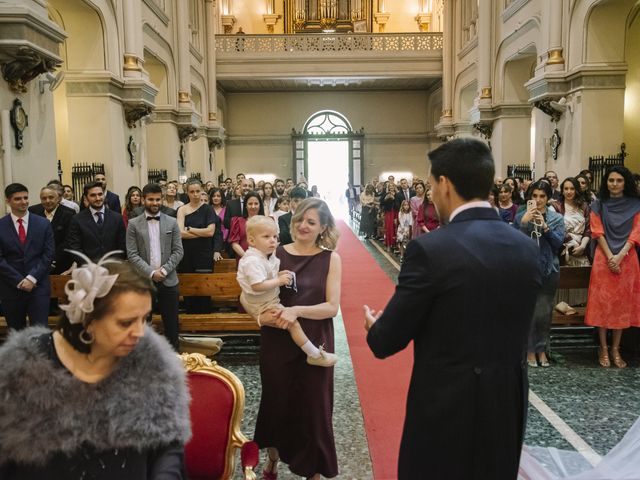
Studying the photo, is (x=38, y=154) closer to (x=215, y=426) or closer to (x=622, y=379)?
(x=215, y=426)

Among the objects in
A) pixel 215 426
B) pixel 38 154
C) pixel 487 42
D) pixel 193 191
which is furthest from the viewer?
pixel 487 42

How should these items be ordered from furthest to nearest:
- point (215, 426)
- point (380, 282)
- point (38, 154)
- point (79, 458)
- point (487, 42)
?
point (487, 42) < point (380, 282) < point (38, 154) < point (215, 426) < point (79, 458)

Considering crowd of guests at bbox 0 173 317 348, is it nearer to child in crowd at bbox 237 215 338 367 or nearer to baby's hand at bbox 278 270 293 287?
child in crowd at bbox 237 215 338 367

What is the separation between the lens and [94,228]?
5.24 m

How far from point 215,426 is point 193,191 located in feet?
14.0

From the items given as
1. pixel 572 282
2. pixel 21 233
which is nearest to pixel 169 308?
pixel 21 233

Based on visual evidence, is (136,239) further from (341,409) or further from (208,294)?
(341,409)

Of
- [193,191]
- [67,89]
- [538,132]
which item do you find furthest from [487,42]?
[193,191]

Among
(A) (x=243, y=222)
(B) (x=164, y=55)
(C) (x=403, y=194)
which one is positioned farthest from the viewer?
(B) (x=164, y=55)

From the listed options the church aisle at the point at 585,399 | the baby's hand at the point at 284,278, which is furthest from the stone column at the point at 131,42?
the baby's hand at the point at 284,278

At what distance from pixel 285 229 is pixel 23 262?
2.41m

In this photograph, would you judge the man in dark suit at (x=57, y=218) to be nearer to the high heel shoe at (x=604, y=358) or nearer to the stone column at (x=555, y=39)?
the high heel shoe at (x=604, y=358)

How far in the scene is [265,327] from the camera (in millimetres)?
3014

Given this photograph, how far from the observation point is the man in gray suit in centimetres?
494
